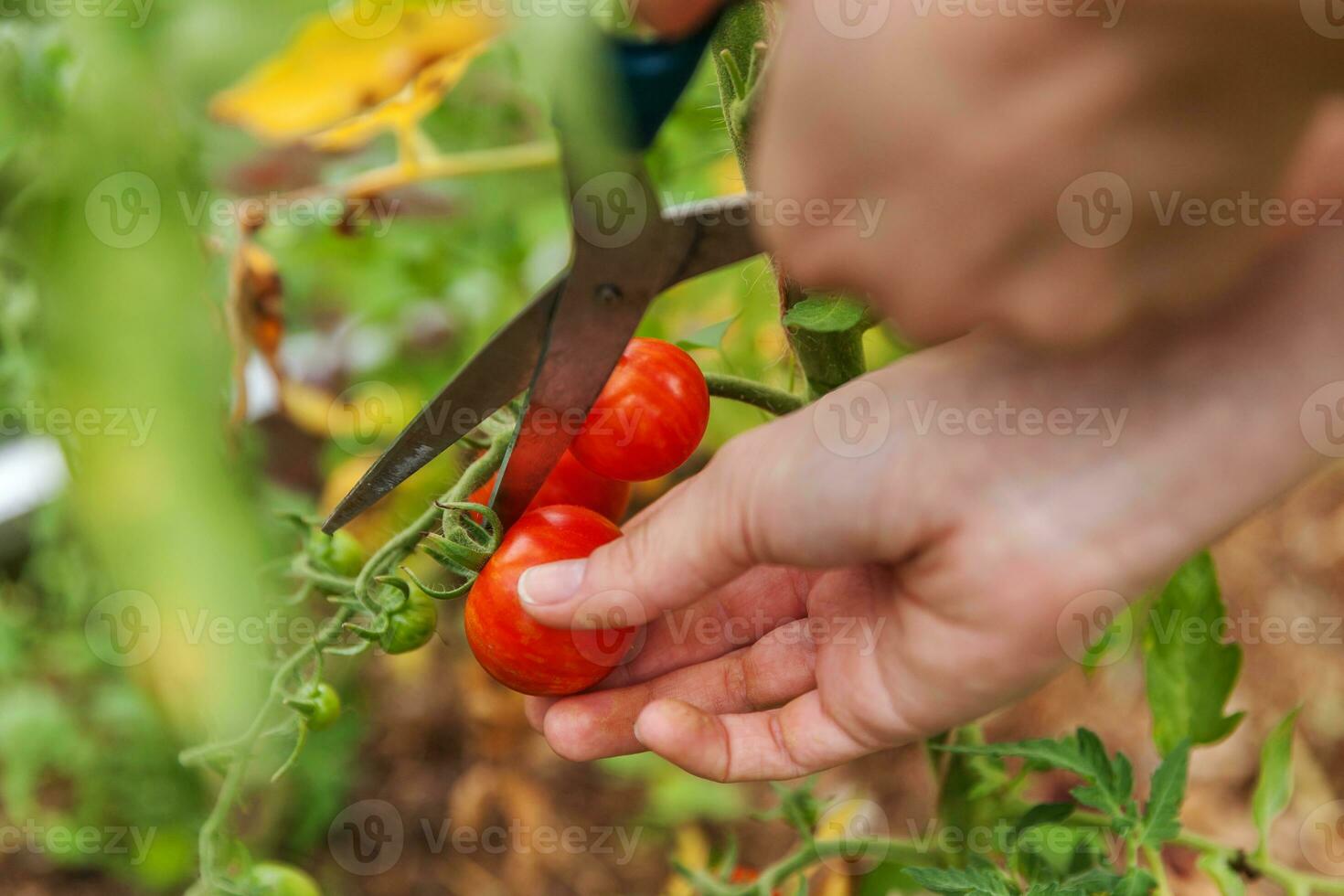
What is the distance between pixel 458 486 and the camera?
0.83 meters

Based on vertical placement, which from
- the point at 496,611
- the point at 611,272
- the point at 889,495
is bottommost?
the point at 496,611

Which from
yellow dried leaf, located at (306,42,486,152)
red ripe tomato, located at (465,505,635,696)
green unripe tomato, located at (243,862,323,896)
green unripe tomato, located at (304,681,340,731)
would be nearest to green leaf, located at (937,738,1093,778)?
Answer: red ripe tomato, located at (465,505,635,696)

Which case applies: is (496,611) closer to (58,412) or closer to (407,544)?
(407,544)

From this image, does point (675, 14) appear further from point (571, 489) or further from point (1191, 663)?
point (1191, 663)

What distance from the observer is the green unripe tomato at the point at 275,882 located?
981 mm

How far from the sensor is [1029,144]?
517mm

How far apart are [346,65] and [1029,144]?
98 cm

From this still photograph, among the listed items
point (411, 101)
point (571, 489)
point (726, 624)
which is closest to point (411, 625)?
point (571, 489)

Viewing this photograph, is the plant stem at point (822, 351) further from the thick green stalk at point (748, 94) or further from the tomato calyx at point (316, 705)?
the tomato calyx at point (316, 705)

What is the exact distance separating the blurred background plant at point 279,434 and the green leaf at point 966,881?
1.18 ft

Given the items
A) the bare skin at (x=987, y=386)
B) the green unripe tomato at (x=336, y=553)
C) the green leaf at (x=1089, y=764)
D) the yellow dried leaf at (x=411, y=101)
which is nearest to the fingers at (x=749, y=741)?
the bare skin at (x=987, y=386)

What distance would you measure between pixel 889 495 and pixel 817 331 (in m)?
0.19

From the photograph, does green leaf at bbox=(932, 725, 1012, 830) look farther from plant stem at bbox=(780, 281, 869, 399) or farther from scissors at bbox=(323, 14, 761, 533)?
scissors at bbox=(323, 14, 761, 533)

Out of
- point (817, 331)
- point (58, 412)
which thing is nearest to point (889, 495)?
point (817, 331)
